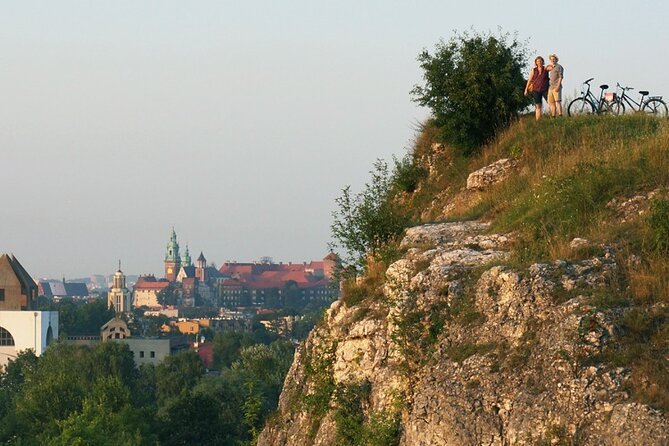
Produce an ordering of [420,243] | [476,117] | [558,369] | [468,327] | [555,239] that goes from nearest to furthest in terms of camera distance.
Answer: [558,369] → [468,327] → [555,239] → [420,243] → [476,117]

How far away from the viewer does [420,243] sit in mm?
24984

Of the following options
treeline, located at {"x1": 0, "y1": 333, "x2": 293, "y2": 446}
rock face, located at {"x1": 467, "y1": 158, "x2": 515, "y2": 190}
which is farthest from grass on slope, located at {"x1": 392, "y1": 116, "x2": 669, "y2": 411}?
treeline, located at {"x1": 0, "y1": 333, "x2": 293, "y2": 446}

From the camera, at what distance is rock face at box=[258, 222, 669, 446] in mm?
18453

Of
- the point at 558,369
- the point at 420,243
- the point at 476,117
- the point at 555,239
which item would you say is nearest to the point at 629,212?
the point at 555,239

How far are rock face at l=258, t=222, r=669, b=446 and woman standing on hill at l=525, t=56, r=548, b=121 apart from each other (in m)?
6.10

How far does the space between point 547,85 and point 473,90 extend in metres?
1.49

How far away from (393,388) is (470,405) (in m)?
2.64

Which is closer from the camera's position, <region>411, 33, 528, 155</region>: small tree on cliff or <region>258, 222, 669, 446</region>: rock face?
<region>258, 222, 669, 446</region>: rock face

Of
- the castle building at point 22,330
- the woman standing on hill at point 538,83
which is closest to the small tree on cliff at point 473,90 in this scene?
the woman standing on hill at point 538,83

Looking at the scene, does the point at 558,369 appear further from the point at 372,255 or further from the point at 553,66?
the point at 553,66

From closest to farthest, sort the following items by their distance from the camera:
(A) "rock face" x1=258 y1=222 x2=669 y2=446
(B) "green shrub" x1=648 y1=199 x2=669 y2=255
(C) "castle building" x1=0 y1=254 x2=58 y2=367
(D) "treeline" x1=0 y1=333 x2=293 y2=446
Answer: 1. (A) "rock face" x1=258 y1=222 x2=669 y2=446
2. (B) "green shrub" x1=648 y1=199 x2=669 y2=255
3. (D) "treeline" x1=0 y1=333 x2=293 y2=446
4. (C) "castle building" x1=0 y1=254 x2=58 y2=367

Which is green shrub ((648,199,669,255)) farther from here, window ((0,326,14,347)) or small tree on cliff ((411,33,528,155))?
window ((0,326,14,347))

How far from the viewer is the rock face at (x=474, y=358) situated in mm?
18453

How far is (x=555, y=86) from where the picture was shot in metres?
31.0
